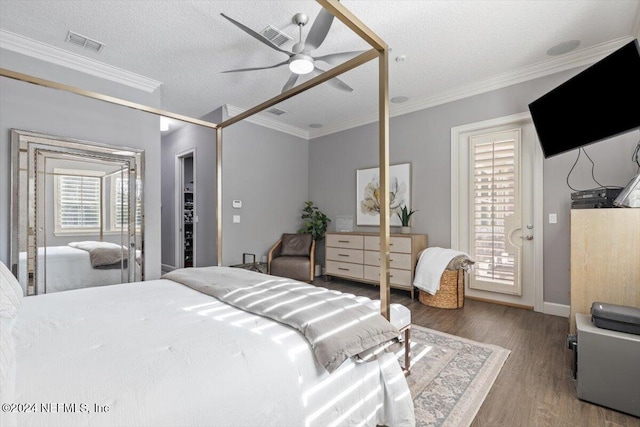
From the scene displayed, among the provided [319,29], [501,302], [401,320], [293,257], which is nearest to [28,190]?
[319,29]

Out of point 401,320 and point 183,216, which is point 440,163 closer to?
point 401,320

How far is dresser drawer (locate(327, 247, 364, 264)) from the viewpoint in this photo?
14.0 ft

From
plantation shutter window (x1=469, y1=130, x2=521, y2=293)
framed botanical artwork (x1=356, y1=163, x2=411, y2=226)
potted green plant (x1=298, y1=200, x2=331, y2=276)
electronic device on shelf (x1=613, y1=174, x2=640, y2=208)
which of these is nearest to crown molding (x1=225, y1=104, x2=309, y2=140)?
potted green plant (x1=298, y1=200, x2=331, y2=276)

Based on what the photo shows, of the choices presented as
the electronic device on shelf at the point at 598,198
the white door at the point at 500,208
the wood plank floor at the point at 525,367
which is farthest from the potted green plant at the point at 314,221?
the electronic device on shelf at the point at 598,198

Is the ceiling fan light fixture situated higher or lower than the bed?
higher

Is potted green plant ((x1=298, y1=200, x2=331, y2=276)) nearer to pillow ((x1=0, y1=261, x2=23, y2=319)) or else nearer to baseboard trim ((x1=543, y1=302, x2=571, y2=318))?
baseboard trim ((x1=543, y1=302, x2=571, y2=318))

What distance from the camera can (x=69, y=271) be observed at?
2.96m

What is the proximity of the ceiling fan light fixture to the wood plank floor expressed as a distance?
252 centimetres

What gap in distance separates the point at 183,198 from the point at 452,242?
455 cm

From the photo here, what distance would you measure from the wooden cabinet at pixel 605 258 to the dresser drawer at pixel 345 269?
2445 mm

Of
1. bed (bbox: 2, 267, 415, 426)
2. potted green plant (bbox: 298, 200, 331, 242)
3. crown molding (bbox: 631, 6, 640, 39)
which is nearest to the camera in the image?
bed (bbox: 2, 267, 415, 426)

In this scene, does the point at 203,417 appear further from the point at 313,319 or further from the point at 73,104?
the point at 73,104

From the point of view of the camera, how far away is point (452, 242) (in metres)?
3.78

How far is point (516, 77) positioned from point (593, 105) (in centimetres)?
122
